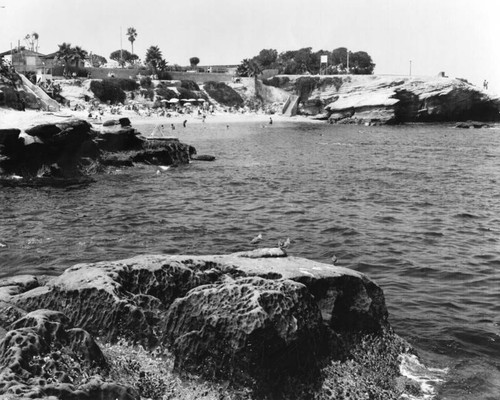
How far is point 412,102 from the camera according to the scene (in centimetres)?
11025

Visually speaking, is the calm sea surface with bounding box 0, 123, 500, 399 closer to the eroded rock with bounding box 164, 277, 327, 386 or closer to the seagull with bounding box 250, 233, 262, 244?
the seagull with bounding box 250, 233, 262, 244

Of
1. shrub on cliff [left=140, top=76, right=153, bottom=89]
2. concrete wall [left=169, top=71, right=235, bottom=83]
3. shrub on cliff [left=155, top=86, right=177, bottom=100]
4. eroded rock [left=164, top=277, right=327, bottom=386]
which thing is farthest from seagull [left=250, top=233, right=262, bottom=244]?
concrete wall [left=169, top=71, right=235, bottom=83]

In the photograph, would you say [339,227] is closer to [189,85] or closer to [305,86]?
[189,85]

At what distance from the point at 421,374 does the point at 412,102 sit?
10665 cm

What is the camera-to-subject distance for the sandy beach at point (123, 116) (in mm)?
31719

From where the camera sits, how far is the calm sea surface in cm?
1228

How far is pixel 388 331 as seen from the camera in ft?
34.2

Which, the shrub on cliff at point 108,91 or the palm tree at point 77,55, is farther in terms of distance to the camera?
the palm tree at point 77,55

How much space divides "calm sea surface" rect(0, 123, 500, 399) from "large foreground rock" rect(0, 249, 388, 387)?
223 centimetres

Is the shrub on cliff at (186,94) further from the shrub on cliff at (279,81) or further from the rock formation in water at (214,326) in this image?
the rock formation in water at (214,326)

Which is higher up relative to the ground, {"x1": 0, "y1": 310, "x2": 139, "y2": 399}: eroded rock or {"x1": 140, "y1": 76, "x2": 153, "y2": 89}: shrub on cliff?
{"x1": 140, "y1": 76, "x2": 153, "y2": 89}: shrub on cliff

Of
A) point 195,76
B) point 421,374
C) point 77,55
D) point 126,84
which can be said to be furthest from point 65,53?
point 421,374

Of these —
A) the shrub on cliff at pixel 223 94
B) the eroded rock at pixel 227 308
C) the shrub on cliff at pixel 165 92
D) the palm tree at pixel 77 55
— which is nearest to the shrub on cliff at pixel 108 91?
the shrub on cliff at pixel 165 92

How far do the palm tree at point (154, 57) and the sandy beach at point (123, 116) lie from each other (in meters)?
22.9
